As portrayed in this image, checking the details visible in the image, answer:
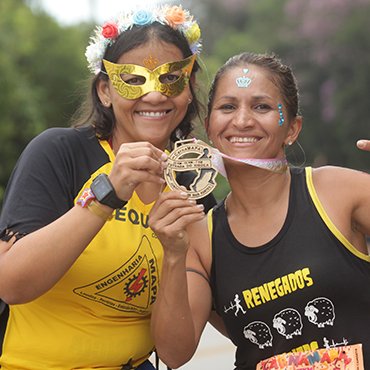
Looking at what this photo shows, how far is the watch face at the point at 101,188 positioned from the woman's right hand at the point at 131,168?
22mm

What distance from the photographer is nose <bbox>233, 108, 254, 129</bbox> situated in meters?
3.12

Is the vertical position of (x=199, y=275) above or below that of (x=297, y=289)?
above

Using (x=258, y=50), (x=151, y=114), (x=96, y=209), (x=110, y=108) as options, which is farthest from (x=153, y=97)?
(x=258, y=50)

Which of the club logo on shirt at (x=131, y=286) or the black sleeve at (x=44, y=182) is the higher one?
the black sleeve at (x=44, y=182)

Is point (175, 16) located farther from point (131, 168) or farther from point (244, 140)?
point (131, 168)

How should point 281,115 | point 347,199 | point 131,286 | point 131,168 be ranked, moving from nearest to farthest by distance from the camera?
point 131,168, point 347,199, point 131,286, point 281,115

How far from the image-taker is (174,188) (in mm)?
2869

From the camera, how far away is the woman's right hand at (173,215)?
2.73 meters

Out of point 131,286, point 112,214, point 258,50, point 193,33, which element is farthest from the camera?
point 258,50

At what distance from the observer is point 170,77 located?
321 cm

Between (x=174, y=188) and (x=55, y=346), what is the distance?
33.0 inches

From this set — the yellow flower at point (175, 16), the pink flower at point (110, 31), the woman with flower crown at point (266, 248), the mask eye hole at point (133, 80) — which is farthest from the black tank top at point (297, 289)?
the pink flower at point (110, 31)

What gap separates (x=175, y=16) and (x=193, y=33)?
115mm

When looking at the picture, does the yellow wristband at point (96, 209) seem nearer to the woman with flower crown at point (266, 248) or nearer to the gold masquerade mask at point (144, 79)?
the woman with flower crown at point (266, 248)
